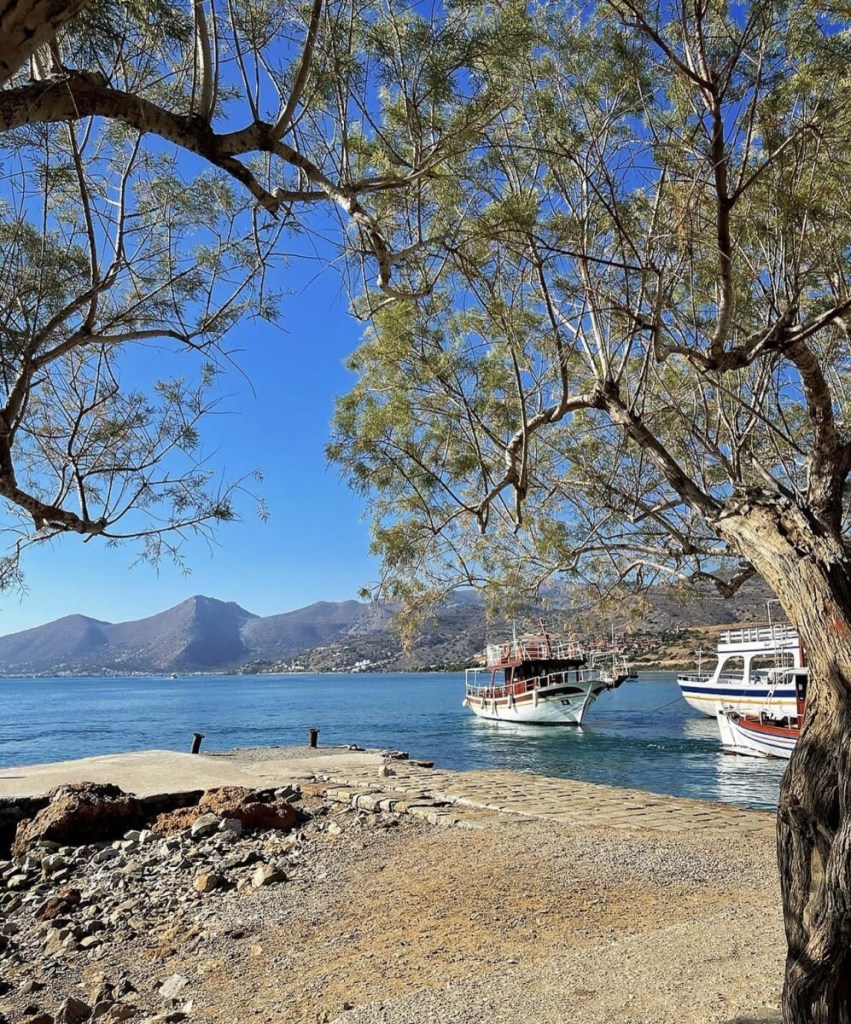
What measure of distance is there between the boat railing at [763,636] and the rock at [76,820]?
2463 centimetres

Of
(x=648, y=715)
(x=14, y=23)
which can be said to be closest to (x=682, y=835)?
(x=14, y=23)

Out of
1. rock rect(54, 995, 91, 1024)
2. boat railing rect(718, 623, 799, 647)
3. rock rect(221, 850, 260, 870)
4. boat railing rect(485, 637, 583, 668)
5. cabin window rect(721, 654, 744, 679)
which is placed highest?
boat railing rect(718, 623, 799, 647)

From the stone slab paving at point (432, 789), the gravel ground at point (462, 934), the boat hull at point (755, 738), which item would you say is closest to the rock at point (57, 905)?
the gravel ground at point (462, 934)

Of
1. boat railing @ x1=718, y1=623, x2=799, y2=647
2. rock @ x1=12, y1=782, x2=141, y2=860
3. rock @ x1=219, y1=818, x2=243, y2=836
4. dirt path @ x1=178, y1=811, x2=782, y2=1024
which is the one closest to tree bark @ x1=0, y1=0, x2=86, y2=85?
dirt path @ x1=178, y1=811, x2=782, y2=1024

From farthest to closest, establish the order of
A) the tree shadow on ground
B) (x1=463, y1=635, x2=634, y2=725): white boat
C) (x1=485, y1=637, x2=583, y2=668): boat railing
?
(x1=485, y1=637, x2=583, y2=668): boat railing → (x1=463, y1=635, x2=634, y2=725): white boat → the tree shadow on ground

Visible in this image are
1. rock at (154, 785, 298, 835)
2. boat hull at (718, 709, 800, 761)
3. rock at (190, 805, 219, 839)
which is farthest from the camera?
boat hull at (718, 709, 800, 761)

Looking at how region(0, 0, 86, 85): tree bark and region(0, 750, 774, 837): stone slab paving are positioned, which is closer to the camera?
region(0, 0, 86, 85): tree bark

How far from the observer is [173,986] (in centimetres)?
509

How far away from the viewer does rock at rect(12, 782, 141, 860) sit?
9.77 m

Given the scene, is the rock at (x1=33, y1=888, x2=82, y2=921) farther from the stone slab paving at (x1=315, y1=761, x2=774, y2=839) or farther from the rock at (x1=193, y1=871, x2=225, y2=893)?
the stone slab paving at (x1=315, y1=761, x2=774, y2=839)

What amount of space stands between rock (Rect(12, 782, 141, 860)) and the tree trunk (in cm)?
941

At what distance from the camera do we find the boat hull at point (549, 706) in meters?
39.5

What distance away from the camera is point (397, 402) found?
7.35 metres

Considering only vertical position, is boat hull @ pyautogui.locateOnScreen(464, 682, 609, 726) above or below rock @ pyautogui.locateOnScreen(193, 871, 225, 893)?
below
